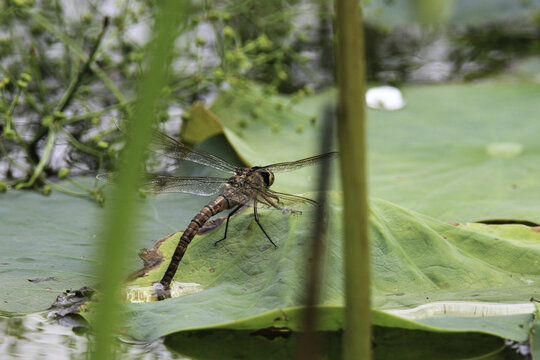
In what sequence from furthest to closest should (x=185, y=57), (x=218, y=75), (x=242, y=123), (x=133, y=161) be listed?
(x=185, y=57) → (x=242, y=123) → (x=218, y=75) → (x=133, y=161)

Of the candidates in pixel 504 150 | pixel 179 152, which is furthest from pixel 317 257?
pixel 504 150

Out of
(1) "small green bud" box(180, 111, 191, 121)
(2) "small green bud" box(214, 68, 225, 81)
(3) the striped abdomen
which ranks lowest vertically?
(3) the striped abdomen

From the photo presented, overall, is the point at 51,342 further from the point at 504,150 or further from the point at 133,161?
the point at 504,150

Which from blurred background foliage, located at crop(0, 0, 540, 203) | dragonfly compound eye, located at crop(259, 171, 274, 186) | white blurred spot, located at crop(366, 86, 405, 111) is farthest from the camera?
white blurred spot, located at crop(366, 86, 405, 111)

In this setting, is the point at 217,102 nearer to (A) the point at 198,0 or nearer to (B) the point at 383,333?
(A) the point at 198,0

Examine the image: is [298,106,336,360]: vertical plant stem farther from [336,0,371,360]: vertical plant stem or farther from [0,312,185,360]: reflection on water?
[0,312,185,360]: reflection on water

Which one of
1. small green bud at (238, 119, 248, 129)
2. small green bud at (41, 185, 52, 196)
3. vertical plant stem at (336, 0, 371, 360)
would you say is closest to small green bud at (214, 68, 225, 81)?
small green bud at (238, 119, 248, 129)
